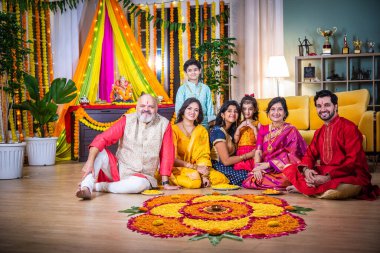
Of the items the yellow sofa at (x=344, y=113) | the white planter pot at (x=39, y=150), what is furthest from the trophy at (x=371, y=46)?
the white planter pot at (x=39, y=150)

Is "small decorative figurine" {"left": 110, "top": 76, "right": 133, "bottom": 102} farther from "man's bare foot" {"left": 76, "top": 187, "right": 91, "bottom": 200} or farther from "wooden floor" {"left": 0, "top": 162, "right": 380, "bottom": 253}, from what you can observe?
"man's bare foot" {"left": 76, "top": 187, "right": 91, "bottom": 200}

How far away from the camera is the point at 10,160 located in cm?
477

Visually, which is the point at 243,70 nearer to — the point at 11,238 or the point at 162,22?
the point at 162,22

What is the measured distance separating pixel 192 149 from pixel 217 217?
1.54m

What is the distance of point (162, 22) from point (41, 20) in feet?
6.11

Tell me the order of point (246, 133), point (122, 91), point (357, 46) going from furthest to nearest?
point (357, 46) → point (122, 91) → point (246, 133)

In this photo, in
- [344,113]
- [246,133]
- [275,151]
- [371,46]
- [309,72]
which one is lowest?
[275,151]

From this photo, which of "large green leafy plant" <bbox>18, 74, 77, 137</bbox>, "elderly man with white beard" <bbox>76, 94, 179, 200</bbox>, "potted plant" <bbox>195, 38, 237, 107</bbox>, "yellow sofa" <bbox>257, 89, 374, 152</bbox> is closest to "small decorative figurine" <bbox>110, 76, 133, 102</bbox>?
"large green leafy plant" <bbox>18, 74, 77, 137</bbox>

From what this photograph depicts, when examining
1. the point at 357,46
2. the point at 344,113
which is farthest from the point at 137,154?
the point at 357,46

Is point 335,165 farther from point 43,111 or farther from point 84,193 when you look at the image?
point 43,111

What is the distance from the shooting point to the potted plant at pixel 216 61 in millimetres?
6855

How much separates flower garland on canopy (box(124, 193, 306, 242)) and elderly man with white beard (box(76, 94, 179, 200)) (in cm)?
43

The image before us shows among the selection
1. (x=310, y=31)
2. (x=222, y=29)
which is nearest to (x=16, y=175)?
(x=222, y=29)

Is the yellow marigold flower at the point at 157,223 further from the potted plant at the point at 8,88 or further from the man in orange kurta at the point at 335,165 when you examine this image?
the potted plant at the point at 8,88
